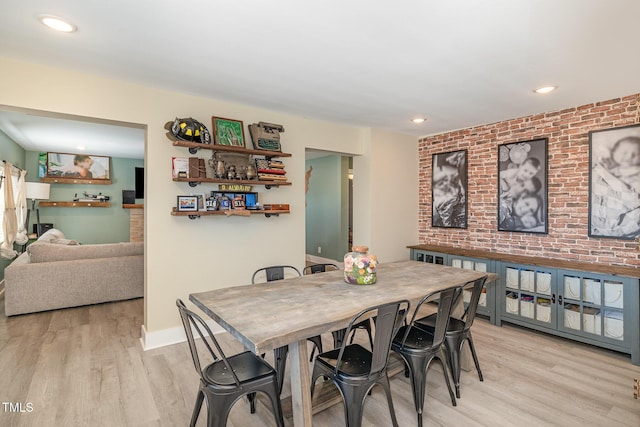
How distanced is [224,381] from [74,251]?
3999 mm

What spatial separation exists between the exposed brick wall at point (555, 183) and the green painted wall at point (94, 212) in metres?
6.84

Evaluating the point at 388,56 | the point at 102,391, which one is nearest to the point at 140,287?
the point at 102,391

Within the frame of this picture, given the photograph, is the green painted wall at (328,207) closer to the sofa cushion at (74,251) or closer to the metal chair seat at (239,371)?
the sofa cushion at (74,251)

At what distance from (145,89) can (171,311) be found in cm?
217

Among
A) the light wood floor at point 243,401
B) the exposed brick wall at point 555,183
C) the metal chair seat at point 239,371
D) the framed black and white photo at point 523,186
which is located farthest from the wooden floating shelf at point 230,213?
the framed black and white photo at point 523,186

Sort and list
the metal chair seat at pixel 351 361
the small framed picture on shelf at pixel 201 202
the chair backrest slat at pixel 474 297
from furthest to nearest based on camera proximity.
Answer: the small framed picture on shelf at pixel 201 202 < the chair backrest slat at pixel 474 297 < the metal chair seat at pixel 351 361

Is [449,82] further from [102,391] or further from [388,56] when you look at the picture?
[102,391]

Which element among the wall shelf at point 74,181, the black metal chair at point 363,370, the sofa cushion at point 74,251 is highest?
the wall shelf at point 74,181

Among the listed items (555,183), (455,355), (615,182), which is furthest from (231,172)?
(615,182)

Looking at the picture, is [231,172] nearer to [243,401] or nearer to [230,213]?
[230,213]

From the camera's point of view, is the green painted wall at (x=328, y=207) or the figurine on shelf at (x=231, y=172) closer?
the figurine on shelf at (x=231, y=172)

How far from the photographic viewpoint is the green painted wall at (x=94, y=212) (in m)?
6.77

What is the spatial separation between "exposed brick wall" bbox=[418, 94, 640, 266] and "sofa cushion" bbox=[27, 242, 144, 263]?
15.5 feet

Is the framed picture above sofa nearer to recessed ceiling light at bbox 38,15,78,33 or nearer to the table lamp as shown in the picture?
the table lamp
